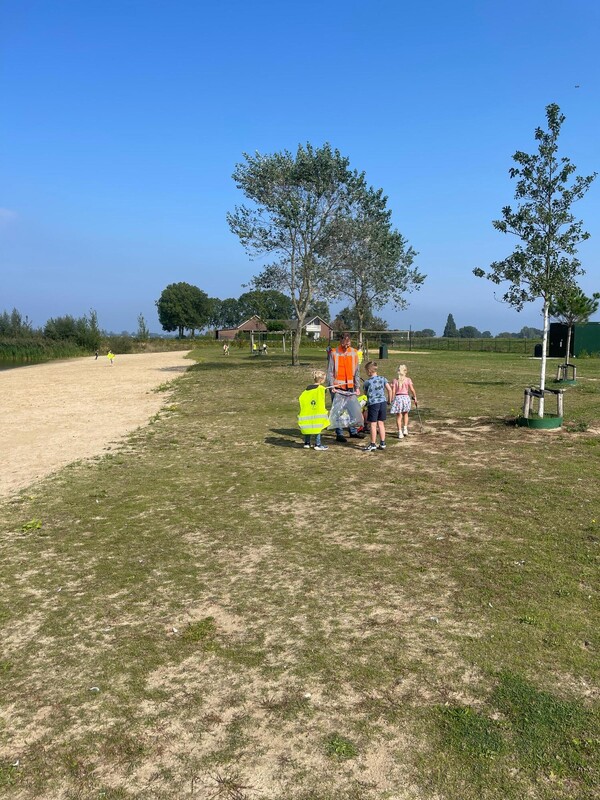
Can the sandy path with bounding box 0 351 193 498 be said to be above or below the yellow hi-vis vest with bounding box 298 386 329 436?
below

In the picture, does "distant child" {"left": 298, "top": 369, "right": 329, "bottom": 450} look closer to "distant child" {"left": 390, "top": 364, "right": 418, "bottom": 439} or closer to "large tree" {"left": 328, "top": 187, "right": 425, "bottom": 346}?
"distant child" {"left": 390, "top": 364, "right": 418, "bottom": 439}

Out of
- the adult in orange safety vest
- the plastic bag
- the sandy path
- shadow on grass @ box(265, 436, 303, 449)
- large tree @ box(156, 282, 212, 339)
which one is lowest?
the sandy path

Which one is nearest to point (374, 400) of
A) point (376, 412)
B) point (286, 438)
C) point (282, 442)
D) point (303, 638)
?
point (376, 412)

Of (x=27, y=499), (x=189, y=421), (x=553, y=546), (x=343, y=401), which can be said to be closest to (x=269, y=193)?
(x=189, y=421)

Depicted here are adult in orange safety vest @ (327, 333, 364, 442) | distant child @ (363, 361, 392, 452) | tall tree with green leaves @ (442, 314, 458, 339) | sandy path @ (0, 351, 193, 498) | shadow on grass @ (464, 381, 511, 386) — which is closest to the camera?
sandy path @ (0, 351, 193, 498)

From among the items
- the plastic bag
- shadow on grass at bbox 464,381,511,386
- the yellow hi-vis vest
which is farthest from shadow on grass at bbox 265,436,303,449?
shadow on grass at bbox 464,381,511,386

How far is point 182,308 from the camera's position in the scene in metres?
130

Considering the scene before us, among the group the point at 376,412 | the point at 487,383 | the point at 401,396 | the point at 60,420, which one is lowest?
the point at 60,420

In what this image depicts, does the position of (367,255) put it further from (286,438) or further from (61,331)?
(61,331)

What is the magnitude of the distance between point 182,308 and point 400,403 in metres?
124

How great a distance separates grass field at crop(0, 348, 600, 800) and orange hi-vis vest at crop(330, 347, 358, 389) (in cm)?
292

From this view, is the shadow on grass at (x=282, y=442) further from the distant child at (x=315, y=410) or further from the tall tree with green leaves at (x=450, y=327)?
the tall tree with green leaves at (x=450, y=327)

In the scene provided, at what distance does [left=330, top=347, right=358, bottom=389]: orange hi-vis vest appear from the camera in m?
10.9

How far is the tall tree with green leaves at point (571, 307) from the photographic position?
12.6 meters
